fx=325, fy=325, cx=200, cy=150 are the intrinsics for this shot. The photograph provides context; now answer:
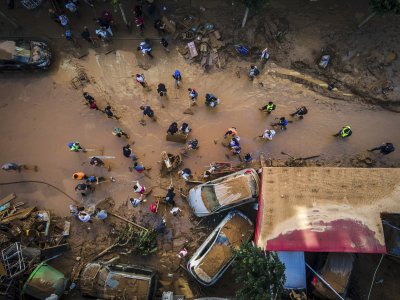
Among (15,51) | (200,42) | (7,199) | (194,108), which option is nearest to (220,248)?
(194,108)

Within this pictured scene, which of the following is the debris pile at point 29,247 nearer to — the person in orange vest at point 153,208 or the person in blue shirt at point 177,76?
the person in orange vest at point 153,208

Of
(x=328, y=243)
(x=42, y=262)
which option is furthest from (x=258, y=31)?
(x=42, y=262)

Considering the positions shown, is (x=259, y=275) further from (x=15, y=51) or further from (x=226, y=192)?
(x=15, y=51)

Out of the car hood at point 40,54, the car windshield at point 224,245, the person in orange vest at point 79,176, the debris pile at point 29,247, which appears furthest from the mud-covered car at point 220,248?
the car hood at point 40,54

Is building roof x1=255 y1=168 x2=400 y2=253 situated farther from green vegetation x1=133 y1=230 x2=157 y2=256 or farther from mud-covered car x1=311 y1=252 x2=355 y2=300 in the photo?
green vegetation x1=133 y1=230 x2=157 y2=256

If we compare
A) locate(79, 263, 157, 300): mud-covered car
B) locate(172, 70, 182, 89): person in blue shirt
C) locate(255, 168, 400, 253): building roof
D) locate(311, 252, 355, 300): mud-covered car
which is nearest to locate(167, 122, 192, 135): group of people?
locate(172, 70, 182, 89): person in blue shirt

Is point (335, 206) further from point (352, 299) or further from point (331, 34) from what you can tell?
point (331, 34)

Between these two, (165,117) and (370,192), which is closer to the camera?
(370,192)
